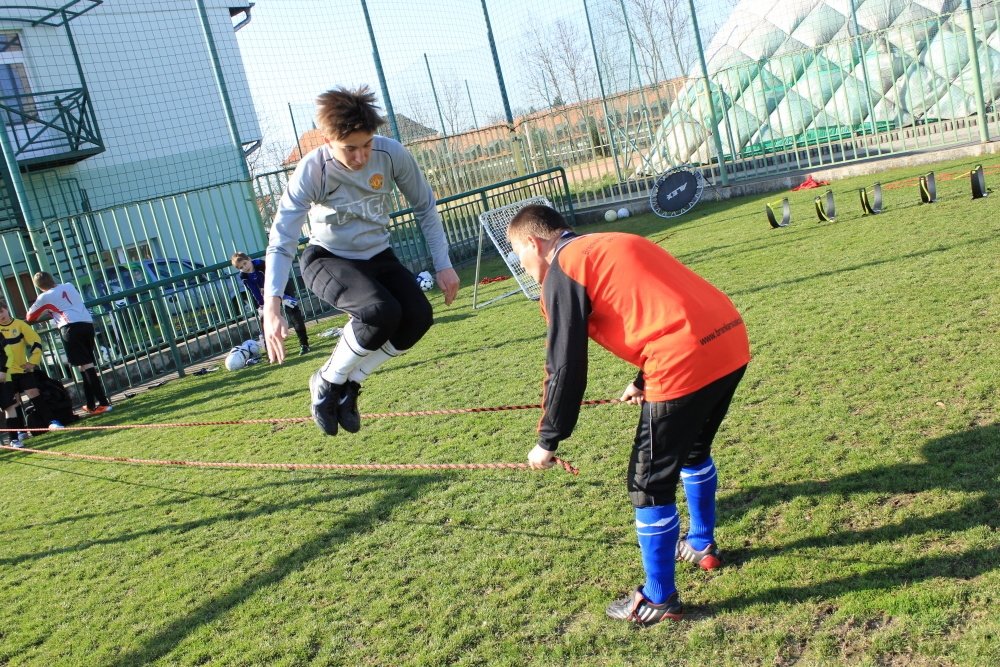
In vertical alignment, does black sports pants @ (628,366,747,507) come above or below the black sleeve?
below

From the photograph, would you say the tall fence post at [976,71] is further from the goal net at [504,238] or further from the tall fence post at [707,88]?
the goal net at [504,238]

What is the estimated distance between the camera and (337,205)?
14.3 feet

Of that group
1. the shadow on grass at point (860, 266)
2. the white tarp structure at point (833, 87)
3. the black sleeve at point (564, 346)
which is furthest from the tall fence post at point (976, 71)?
the black sleeve at point (564, 346)

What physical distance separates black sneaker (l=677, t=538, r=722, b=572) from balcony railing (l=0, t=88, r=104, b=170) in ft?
54.8

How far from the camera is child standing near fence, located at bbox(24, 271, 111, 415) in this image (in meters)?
10.2

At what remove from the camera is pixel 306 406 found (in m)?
7.95

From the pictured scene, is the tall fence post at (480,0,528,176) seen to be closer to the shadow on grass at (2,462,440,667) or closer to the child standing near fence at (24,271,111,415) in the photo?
the child standing near fence at (24,271,111,415)

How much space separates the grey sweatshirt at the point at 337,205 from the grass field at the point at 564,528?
151 centimetres

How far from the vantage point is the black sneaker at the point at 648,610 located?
304 centimetres

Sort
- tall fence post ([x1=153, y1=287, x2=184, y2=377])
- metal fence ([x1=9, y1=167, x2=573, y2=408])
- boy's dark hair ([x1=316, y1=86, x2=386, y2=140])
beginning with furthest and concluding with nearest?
tall fence post ([x1=153, y1=287, x2=184, y2=377]), metal fence ([x1=9, y1=167, x2=573, y2=408]), boy's dark hair ([x1=316, y1=86, x2=386, y2=140])

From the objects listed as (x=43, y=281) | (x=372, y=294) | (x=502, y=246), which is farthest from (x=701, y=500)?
(x=43, y=281)

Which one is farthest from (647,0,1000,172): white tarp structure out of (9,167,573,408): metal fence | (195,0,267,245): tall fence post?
(195,0,267,245): tall fence post

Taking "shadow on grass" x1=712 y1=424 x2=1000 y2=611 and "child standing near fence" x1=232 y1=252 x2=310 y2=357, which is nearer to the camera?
"shadow on grass" x1=712 y1=424 x2=1000 y2=611

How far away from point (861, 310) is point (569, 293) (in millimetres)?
4606
